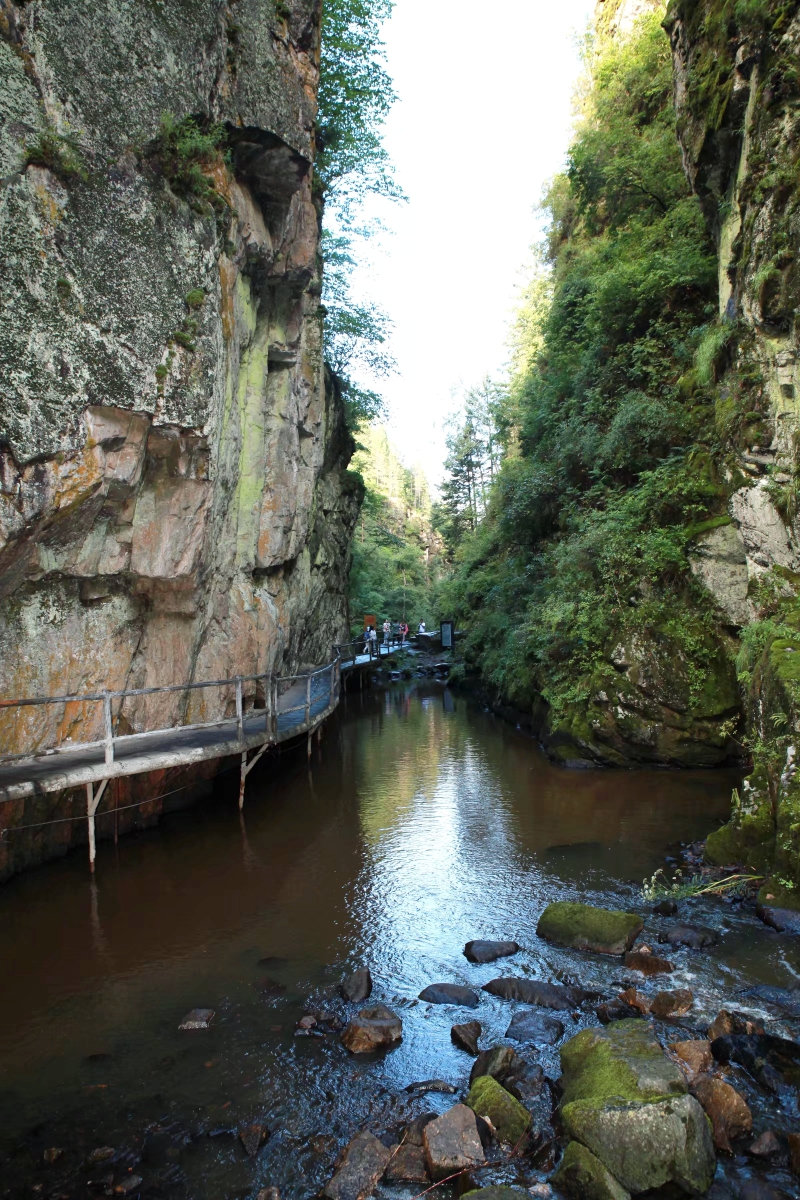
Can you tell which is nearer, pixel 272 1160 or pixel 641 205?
pixel 272 1160

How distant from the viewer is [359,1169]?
4418mm

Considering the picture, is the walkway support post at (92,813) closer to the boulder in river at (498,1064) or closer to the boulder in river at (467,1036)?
the boulder in river at (467,1036)

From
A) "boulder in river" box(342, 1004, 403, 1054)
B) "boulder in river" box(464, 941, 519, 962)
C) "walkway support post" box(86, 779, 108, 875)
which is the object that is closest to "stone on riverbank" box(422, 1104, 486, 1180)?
"boulder in river" box(342, 1004, 403, 1054)

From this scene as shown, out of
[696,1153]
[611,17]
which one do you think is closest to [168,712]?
[696,1153]

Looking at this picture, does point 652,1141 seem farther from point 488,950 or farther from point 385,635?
point 385,635

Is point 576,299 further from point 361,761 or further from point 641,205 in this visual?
point 361,761

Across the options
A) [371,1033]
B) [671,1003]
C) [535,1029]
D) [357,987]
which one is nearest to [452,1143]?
[371,1033]

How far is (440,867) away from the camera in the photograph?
10.0 m

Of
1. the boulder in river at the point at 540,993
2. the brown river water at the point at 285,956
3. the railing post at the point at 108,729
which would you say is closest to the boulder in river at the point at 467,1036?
the brown river water at the point at 285,956

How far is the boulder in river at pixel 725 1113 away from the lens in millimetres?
4523

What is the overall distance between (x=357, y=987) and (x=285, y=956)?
1.11m

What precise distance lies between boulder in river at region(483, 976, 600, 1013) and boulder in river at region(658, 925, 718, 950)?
129cm

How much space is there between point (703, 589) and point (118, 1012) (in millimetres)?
12458

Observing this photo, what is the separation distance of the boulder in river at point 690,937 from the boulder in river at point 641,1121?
2.40 metres
